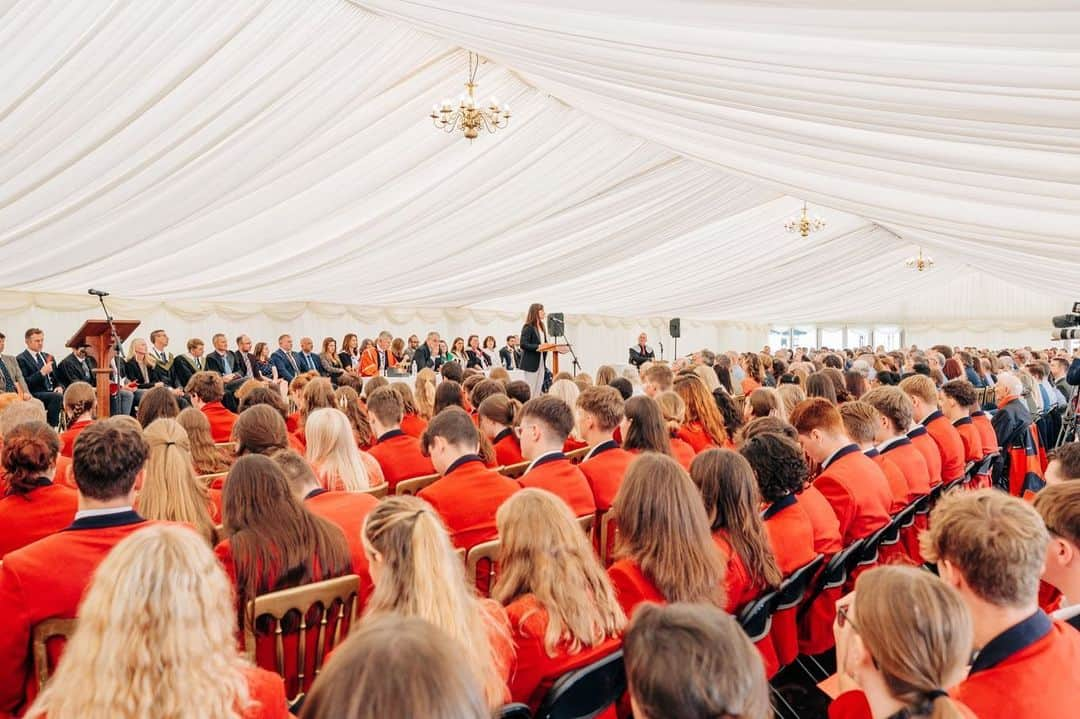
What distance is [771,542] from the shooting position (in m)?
2.96

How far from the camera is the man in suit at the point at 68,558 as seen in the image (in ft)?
6.93

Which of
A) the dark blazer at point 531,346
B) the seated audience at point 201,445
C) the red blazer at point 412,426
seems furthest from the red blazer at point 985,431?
the seated audience at point 201,445

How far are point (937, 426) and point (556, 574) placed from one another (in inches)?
170

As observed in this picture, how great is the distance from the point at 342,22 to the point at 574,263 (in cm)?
700

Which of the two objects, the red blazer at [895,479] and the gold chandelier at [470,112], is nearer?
the red blazer at [895,479]

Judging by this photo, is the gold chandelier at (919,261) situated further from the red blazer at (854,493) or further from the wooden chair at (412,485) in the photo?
the wooden chair at (412,485)

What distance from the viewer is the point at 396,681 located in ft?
3.23

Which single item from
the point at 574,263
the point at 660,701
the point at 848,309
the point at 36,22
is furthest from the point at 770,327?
the point at 660,701

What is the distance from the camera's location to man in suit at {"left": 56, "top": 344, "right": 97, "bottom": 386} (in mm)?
9203

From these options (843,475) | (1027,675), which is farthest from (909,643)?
(843,475)

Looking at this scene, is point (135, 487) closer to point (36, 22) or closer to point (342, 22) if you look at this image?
point (36, 22)

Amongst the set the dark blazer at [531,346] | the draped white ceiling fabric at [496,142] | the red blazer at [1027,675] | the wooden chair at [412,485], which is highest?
the draped white ceiling fabric at [496,142]

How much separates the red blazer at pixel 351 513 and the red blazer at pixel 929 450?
3.52m

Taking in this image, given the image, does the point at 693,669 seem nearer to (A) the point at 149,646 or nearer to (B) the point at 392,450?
(A) the point at 149,646
